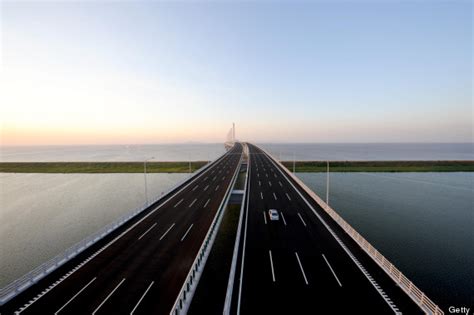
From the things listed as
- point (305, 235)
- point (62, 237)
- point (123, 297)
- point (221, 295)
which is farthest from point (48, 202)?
point (305, 235)

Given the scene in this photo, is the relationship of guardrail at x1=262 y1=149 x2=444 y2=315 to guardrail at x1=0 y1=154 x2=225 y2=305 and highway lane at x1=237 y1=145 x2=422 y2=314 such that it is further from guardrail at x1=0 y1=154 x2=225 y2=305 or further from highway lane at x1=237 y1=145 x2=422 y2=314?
guardrail at x1=0 y1=154 x2=225 y2=305

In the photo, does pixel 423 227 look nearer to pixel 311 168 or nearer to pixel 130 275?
pixel 130 275

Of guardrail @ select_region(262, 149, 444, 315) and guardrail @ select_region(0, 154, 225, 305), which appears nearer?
guardrail @ select_region(262, 149, 444, 315)

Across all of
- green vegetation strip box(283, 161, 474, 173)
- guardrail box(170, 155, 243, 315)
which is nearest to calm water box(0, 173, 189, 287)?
guardrail box(170, 155, 243, 315)

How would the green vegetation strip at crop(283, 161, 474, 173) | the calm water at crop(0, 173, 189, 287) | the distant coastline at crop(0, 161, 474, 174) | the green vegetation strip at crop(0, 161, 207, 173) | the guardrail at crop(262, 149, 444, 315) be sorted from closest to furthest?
1. the guardrail at crop(262, 149, 444, 315)
2. the calm water at crop(0, 173, 189, 287)
3. the green vegetation strip at crop(283, 161, 474, 173)
4. the distant coastline at crop(0, 161, 474, 174)
5. the green vegetation strip at crop(0, 161, 207, 173)

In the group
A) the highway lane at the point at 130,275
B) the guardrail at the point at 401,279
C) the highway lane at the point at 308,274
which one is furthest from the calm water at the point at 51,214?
the guardrail at the point at 401,279

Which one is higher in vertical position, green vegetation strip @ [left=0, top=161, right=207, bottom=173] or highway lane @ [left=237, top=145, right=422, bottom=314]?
green vegetation strip @ [left=0, top=161, right=207, bottom=173]
